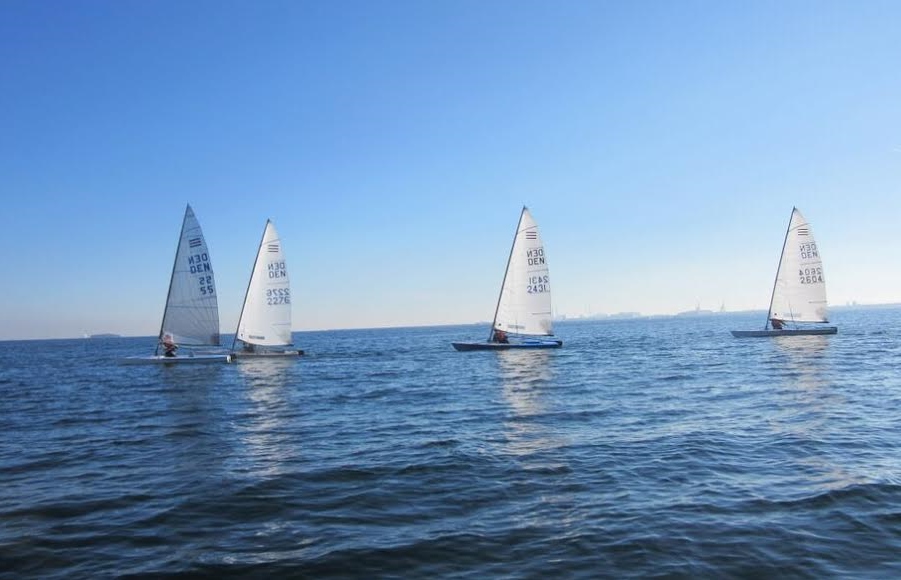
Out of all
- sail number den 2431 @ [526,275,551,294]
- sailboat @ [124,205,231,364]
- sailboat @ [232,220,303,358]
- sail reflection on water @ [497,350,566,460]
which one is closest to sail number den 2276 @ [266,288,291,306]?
sailboat @ [232,220,303,358]

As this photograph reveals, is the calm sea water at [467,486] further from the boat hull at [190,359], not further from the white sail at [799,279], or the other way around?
the white sail at [799,279]

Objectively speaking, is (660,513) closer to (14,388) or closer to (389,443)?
(389,443)

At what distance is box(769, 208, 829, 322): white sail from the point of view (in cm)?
6725

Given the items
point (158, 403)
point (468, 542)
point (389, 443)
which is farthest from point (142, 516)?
point (158, 403)

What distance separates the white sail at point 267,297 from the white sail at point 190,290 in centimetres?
366

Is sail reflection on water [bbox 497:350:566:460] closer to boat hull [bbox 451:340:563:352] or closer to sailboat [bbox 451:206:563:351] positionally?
boat hull [bbox 451:340:563:352]

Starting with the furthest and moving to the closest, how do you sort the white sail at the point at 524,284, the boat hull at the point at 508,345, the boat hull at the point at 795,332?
the boat hull at the point at 795,332 → the white sail at the point at 524,284 → the boat hull at the point at 508,345

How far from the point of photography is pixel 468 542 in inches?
358

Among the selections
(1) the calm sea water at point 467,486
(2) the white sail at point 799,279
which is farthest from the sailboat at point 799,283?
(1) the calm sea water at point 467,486

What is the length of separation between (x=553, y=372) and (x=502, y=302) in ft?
63.5

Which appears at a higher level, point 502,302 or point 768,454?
point 502,302

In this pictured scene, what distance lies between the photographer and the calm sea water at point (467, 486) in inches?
337

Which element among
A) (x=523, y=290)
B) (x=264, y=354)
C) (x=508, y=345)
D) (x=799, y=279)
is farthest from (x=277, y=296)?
(x=799, y=279)

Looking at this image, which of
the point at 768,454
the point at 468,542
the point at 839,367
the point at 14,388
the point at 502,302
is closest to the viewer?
the point at 468,542
